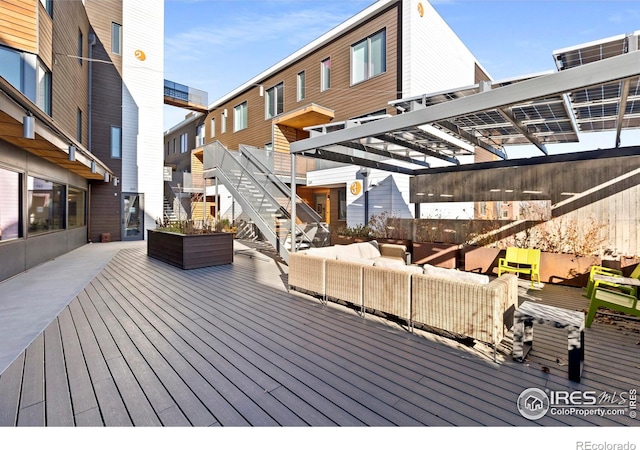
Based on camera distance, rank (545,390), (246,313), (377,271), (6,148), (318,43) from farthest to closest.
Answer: (318,43)
(6,148)
(246,313)
(377,271)
(545,390)

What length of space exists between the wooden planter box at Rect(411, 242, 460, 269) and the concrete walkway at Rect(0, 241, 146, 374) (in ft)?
25.0

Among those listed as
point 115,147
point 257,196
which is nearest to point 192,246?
point 257,196

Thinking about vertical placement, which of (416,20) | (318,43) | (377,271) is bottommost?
(377,271)

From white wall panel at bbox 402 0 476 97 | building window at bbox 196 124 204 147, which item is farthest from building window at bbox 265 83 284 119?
building window at bbox 196 124 204 147

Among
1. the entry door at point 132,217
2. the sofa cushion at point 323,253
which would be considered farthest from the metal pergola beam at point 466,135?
the entry door at point 132,217

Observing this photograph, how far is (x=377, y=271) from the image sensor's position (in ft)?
14.1

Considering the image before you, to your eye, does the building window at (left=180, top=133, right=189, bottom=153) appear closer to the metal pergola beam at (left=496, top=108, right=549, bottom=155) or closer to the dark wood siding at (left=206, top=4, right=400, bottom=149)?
the dark wood siding at (left=206, top=4, right=400, bottom=149)

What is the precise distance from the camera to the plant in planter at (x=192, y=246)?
797 cm

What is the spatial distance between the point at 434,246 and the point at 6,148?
998 cm

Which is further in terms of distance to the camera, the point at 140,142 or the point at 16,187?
the point at 140,142

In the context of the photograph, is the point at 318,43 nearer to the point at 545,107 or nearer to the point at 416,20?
the point at 416,20

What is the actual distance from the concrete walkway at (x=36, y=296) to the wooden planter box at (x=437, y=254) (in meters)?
7.62

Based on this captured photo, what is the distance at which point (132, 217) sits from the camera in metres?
15.3

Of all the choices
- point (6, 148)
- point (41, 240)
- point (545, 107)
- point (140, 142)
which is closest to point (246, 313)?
point (545, 107)
